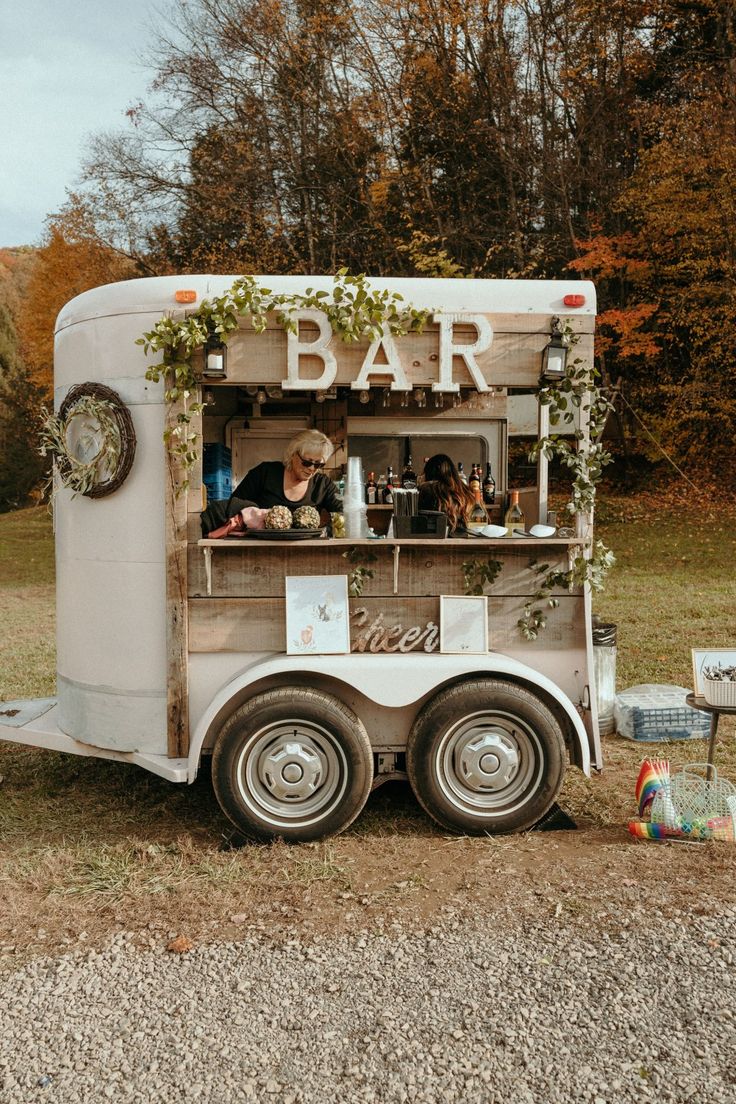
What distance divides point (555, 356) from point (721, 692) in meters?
1.74

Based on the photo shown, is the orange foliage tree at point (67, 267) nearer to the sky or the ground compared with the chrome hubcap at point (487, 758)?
nearer to the sky

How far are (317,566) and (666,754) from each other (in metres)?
2.75

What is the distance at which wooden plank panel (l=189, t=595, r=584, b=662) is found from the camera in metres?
4.20

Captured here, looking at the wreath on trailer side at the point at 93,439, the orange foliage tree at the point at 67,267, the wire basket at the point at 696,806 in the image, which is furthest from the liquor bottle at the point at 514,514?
the orange foliage tree at the point at 67,267

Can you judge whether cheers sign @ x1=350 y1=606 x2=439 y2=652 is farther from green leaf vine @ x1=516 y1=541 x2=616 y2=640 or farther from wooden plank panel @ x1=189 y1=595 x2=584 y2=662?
green leaf vine @ x1=516 y1=541 x2=616 y2=640

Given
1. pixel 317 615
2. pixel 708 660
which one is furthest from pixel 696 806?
pixel 317 615

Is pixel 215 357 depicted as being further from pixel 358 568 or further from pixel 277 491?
pixel 358 568

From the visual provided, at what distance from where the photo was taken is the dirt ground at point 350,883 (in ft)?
11.2

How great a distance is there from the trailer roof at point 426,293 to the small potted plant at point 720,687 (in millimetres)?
1810

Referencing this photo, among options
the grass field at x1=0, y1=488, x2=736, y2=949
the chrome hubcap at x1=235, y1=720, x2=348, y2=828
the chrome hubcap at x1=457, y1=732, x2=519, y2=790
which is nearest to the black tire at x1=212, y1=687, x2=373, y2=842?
the chrome hubcap at x1=235, y1=720, x2=348, y2=828

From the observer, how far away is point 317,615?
417 cm

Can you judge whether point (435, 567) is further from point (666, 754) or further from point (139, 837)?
point (666, 754)

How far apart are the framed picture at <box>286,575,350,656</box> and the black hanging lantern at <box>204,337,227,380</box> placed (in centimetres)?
99

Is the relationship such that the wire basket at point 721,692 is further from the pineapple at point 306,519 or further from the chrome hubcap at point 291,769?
the pineapple at point 306,519
